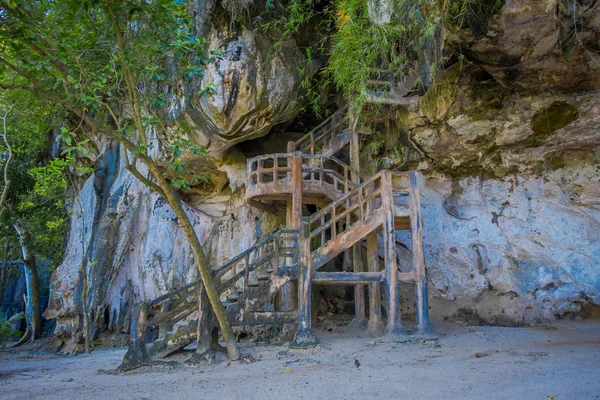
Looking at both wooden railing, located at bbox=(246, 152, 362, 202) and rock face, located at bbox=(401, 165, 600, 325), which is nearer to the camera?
wooden railing, located at bbox=(246, 152, 362, 202)

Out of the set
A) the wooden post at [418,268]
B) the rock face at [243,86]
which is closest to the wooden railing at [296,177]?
the rock face at [243,86]

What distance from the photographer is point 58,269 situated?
1575cm

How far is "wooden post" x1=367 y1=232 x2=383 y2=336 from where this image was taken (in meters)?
9.33

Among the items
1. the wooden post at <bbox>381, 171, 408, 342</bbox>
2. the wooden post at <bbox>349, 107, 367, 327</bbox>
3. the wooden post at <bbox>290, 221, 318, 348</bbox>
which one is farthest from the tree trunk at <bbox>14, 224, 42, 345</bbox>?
the wooden post at <bbox>381, 171, 408, 342</bbox>

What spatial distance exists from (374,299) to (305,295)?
2.16 m

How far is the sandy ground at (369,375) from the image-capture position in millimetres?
5375

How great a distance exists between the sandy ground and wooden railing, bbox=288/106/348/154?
5455 mm

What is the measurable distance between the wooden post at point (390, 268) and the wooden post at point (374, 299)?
0.93 metres

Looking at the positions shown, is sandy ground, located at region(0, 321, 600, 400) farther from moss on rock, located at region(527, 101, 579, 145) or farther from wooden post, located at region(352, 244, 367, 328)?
moss on rock, located at region(527, 101, 579, 145)

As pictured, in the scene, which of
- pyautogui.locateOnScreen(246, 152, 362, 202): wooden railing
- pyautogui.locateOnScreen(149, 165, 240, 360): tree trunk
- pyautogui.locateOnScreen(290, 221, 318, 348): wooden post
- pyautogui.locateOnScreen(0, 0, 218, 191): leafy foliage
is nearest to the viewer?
pyautogui.locateOnScreen(0, 0, 218, 191): leafy foliage

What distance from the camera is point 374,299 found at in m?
9.58

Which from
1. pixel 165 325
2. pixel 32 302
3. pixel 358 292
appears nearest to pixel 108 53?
pixel 165 325

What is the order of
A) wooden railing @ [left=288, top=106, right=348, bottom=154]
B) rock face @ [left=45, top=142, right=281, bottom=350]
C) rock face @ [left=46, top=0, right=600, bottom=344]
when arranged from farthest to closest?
rock face @ [left=45, top=142, right=281, bottom=350] < wooden railing @ [left=288, top=106, right=348, bottom=154] < rock face @ [left=46, top=0, right=600, bottom=344]

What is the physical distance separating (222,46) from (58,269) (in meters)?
10.1
